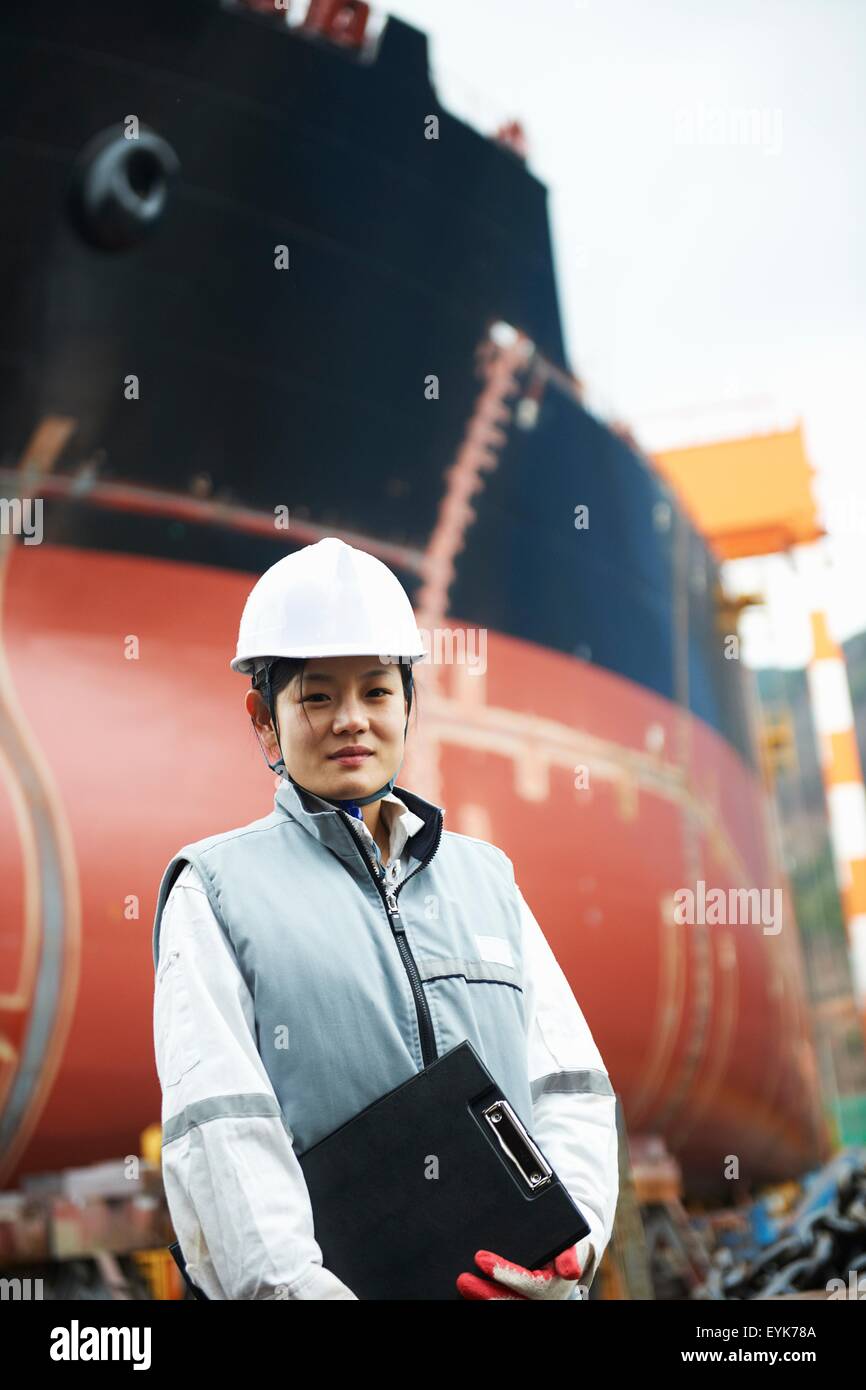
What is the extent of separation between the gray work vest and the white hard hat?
0.16 m

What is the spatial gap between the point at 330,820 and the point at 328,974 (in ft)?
0.55

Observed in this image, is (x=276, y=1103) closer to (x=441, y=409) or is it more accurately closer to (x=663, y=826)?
(x=441, y=409)

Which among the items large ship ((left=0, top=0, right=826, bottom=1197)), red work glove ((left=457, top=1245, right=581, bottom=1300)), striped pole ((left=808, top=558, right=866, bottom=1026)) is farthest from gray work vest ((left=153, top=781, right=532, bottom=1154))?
striped pole ((left=808, top=558, right=866, bottom=1026))

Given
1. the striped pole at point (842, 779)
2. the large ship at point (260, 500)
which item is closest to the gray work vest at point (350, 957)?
the large ship at point (260, 500)

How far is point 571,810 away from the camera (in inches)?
221

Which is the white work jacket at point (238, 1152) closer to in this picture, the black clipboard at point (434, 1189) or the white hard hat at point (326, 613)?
the black clipboard at point (434, 1189)

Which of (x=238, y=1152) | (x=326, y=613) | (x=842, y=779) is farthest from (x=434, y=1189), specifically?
(x=842, y=779)

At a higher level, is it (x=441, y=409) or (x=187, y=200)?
(x=187, y=200)

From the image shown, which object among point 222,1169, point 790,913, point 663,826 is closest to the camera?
point 222,1169

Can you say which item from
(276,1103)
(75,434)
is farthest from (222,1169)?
(75,434)

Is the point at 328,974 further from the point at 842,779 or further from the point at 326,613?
the point at 842,779

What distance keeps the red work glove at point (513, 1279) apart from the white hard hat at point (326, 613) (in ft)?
1.93

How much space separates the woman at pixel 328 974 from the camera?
3.81 feet
